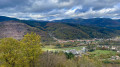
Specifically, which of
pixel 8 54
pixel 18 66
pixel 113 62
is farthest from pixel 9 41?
pixel 113 62

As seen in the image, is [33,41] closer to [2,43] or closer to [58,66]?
[2,43]

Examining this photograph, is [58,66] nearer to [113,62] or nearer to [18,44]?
[18,44]

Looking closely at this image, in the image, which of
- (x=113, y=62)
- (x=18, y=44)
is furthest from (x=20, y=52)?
(x=113, y=62)

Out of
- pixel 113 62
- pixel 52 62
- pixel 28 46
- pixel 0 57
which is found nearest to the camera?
pixel 0 57

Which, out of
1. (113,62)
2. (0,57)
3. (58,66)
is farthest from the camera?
(113,62)

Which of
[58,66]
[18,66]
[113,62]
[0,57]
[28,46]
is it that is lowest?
[113,62]

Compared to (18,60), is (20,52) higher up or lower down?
higher up

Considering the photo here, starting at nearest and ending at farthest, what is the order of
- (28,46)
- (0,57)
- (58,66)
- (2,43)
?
(0,57) < (2,43) < (28,46) < (58,66)

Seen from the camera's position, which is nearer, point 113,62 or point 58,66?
point 58,66

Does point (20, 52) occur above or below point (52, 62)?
above
